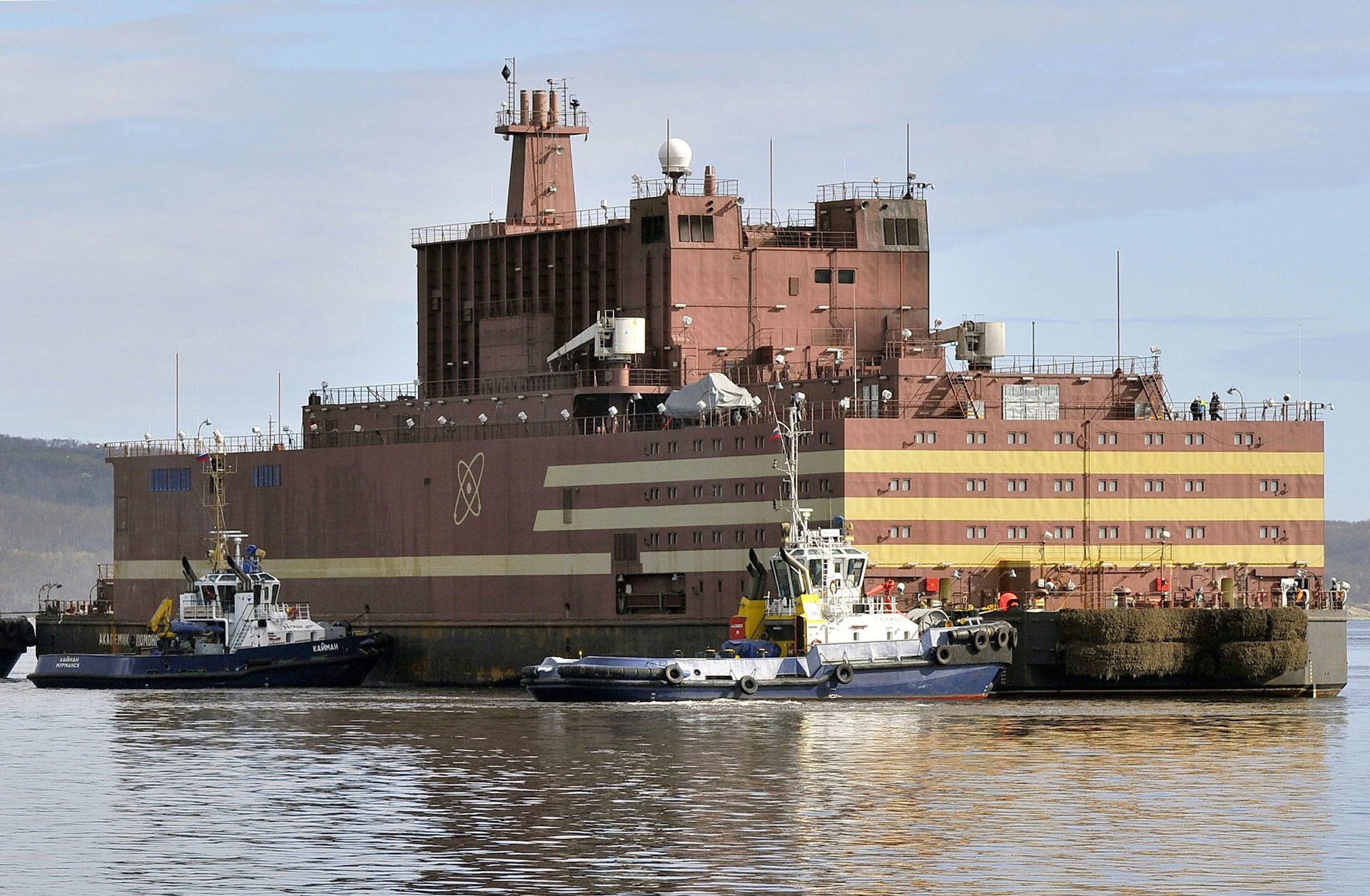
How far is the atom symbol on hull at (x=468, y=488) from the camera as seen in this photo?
3871 inches

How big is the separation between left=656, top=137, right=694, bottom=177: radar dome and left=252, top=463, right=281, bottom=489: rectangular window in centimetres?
2168

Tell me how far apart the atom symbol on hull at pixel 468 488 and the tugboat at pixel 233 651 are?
6286mm

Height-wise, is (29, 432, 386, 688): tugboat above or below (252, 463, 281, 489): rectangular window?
below

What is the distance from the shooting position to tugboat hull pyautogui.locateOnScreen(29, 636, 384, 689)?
9150 centimetres

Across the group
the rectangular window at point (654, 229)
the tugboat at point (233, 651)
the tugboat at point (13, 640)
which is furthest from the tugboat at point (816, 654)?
the tugboat at point (13, 640)

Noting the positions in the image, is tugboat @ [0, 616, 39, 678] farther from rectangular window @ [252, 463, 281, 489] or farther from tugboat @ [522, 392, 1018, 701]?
tugboat @ [522, 392, 1018, 701]

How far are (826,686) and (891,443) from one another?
1144 cm

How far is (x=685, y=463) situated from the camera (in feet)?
294

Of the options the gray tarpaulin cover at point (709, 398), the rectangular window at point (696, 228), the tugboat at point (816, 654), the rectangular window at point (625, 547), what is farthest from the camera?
the rectangular window at point (696, 228)

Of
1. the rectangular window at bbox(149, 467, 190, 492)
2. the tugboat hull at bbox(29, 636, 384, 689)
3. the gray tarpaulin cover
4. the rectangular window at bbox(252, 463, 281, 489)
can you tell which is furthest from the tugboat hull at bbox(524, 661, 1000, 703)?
the rectangular window at bbox(149, 467, 190, 492)

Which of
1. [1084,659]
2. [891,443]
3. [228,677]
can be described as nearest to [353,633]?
[228,677]

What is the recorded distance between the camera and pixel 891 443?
8431 centimetres

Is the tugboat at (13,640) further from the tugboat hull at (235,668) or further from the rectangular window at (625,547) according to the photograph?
the rectangular window at (625,547)

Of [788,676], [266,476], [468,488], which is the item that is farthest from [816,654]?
[266,476]
